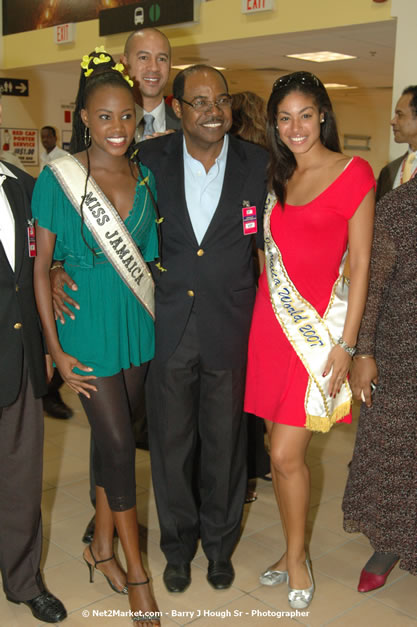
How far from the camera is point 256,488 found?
3385 millimetres

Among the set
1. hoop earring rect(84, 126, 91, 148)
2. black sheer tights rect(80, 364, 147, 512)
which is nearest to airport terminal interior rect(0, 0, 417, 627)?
black sheer tights rect(80, 364, 147, 512)

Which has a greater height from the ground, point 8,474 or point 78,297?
point 78,297

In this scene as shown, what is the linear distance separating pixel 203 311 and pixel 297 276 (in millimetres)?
330

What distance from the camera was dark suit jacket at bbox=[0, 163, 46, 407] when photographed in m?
2.01

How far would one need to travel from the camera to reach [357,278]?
2117 mm

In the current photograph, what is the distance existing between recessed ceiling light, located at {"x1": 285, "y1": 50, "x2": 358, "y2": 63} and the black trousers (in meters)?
5.79

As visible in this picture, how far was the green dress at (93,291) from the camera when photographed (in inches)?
80.5

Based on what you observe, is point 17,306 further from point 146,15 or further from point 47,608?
point 146,15

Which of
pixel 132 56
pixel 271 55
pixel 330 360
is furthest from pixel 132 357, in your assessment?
pixel 271 55

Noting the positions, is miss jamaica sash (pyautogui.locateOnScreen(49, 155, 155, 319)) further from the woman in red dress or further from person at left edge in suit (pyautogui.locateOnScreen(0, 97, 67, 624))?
the woman in red dress

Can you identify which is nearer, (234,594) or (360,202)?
(360,202)

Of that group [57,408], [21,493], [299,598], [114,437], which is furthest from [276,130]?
[57,408]

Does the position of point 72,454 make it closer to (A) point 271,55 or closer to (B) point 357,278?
(B) point 357,278

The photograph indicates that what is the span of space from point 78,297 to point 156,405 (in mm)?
523
